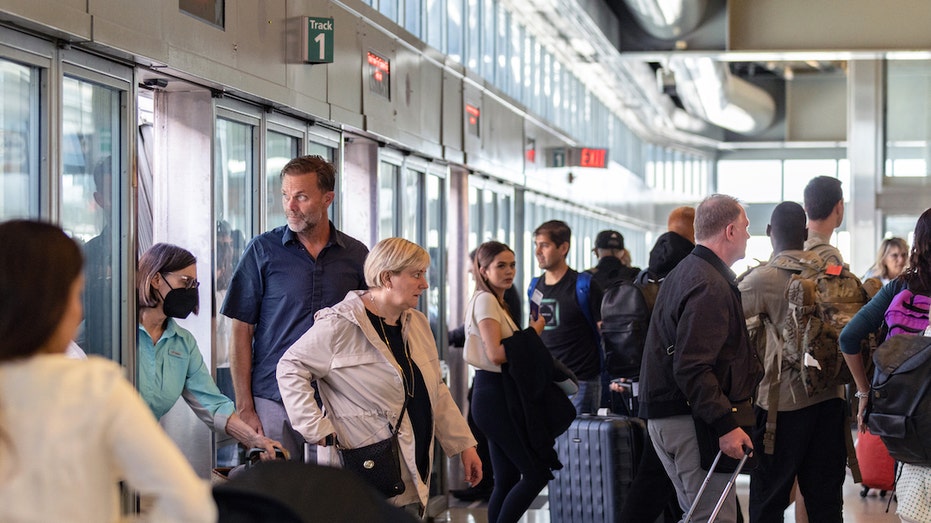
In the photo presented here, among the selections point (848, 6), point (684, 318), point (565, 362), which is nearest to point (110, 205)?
point (684, 318)

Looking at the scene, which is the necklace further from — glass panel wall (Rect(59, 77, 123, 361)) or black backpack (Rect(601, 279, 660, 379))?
black backpack (Rect(601, 279, 660, 379))

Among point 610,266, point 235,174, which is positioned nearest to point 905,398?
point 235,174

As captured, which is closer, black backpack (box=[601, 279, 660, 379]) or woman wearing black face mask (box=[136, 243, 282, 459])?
woman wearing black face mask (box=[136, 243, 282, 459])

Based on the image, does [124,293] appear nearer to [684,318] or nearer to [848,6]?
[684,318]

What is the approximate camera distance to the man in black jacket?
4594 mm

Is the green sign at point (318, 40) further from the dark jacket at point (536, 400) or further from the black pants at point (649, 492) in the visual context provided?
the black pants at point (649, 492)

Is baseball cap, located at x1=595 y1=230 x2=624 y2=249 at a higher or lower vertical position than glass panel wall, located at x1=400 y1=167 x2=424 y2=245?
lower

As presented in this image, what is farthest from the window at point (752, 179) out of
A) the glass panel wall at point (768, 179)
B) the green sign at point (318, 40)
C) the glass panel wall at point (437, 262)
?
the green sign at point (318, 40)

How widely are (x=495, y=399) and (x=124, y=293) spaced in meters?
2.34

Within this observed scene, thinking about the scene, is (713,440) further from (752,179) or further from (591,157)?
(752,179)

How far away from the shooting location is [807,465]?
17.8 ft

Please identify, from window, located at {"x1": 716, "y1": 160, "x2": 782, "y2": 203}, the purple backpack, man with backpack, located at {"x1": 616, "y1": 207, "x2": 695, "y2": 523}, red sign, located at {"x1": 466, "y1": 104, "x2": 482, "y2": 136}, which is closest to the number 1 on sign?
man with backpack, located at {"x1": 616, "y1": 207, "x2": 695, "y2": 523}

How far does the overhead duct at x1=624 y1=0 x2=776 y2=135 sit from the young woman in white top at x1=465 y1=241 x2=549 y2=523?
18.8ft

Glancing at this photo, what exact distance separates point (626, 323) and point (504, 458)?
99 centimetres
